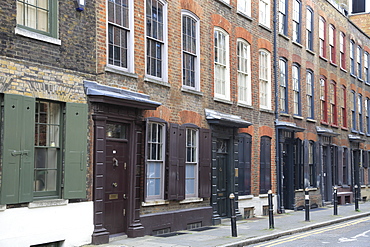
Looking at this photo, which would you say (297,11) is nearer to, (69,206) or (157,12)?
(157,12)

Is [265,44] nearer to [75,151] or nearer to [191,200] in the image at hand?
[191,200]

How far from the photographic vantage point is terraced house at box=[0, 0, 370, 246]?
10.9m

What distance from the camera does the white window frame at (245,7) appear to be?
2012cm

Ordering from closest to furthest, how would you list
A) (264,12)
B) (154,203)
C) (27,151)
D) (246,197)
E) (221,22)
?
1. (27,151)
2. (154,203)
3. (221,22)
4. (246,197)
5. (264,12)

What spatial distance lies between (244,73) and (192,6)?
4.19 m

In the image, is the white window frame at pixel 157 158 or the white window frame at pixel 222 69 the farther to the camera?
the white window frame at pixel 222 69

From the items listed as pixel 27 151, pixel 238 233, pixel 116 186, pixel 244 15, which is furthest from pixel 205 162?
pixel 27 151

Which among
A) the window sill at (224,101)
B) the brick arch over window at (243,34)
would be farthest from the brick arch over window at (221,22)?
the window sill at (224,101)

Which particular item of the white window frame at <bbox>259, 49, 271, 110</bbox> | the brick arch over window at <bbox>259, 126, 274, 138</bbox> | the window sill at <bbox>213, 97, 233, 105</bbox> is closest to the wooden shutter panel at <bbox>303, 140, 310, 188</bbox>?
the brick arch over window at <bbox>259, 126, 274, 138</bbox>

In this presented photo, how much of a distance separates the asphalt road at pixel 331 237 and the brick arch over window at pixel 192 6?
7.25 meters

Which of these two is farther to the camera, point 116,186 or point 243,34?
point 243,34

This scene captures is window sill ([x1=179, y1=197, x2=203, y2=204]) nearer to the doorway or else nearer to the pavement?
the pavement

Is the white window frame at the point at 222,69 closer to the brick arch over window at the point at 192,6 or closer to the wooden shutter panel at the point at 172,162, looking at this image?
the brick arch over window at the point at 192,6

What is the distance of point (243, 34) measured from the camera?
65.0 feet
